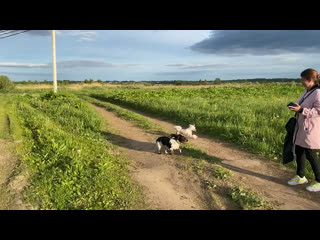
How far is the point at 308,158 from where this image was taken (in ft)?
14.9

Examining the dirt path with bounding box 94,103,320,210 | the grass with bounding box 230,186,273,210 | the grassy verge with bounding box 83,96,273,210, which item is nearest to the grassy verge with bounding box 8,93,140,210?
the dirt path with bounding box 94,103,320,210

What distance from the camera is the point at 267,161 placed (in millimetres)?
5980

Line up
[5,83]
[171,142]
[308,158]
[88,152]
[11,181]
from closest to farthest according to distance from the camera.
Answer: [308,158] → [11,181] → [171,142] → [88,152] → [5,83]

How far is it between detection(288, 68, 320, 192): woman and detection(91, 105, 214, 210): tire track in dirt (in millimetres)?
2065

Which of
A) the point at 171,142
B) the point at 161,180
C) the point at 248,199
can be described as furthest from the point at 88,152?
the point at 248,199

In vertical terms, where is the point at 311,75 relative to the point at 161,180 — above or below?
above

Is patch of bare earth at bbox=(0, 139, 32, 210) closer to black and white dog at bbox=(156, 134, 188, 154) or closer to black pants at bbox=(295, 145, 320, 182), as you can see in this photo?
black and white dog at bbox=(156, 134, 188, 154)

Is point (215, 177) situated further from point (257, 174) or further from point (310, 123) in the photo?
point (310, 123)

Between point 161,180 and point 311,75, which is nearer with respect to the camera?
point 311,75

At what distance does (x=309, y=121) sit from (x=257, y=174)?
1538 millimetres

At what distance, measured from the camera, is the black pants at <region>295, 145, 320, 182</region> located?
4.46 meters
